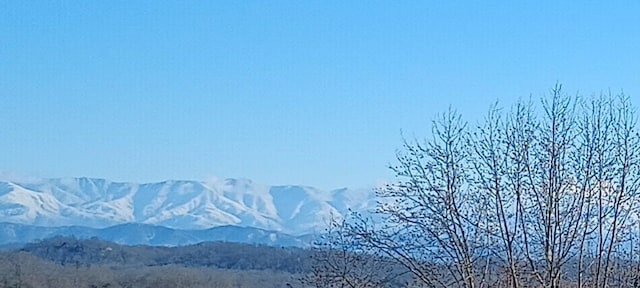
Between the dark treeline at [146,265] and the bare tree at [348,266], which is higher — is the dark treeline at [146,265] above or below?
above

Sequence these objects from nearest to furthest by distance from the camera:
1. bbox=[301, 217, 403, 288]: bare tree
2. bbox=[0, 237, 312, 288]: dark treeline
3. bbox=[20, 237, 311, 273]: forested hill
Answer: bbox=[301, 217, 403, 288]: bare tree
bbox=[0, 237, 312, 288]: dark treeline
bbox=[20, 237, 311, 273]: forested hill

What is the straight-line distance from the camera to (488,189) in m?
12.0

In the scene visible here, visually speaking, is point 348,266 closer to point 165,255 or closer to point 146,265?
point 146,265

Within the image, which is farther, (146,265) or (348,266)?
(146,265)

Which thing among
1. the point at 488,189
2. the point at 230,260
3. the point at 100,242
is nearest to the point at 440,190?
the point at 488,189

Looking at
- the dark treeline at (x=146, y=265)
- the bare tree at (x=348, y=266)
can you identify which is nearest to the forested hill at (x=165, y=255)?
the dark treeline at (x=146, y=265)

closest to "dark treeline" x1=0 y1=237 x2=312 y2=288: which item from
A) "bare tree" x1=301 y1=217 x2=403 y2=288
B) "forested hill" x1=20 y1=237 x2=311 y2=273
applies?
"forested hill" x1=20 y1=237 x2=311 y2=273

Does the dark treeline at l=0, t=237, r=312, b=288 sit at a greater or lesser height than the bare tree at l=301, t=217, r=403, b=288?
greater

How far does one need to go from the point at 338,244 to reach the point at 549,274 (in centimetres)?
430

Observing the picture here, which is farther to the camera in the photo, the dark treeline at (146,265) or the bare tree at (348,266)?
the dark treeline at (146,265)

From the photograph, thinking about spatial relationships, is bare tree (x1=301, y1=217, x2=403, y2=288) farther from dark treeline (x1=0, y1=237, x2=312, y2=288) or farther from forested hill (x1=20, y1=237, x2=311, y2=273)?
forested hill (x1=20, y1=237, x2=311, y2=273)

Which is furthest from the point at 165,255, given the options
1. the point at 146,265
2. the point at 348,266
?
the point at 348,266

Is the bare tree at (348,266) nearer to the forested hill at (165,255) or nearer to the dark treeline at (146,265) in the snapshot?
the dark treeline at (146,265)

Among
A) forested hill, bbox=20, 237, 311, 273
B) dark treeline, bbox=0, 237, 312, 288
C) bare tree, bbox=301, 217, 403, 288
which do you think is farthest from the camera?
forested hill, bbox=20, 237, 311, 273
